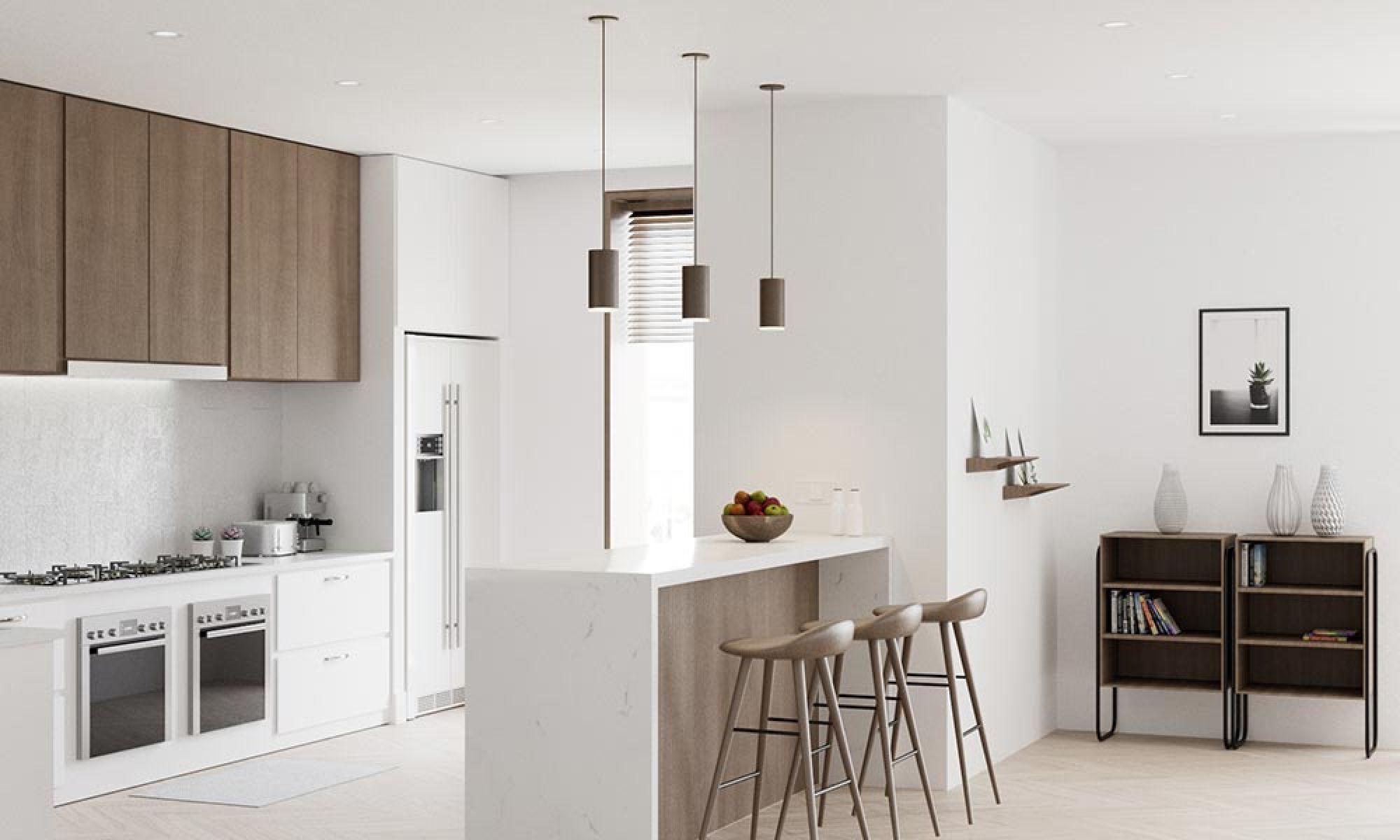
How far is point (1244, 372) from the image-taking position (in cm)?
786

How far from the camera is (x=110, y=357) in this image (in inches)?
268

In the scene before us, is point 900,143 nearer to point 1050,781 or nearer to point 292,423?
point 1050,781

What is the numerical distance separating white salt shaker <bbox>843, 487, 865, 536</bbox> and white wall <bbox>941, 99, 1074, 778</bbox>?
365 millimetres

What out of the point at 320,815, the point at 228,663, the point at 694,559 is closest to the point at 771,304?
the point at 694,559

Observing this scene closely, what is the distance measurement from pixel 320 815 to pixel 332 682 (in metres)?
1.55

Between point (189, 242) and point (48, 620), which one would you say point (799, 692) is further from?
point (189, 242)

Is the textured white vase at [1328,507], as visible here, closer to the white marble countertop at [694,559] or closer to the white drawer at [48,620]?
the white marble countertop at [694,559]

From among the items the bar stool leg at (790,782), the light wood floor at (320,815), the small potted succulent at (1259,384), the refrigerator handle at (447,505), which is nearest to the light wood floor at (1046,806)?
the light wood floor at (320,815)

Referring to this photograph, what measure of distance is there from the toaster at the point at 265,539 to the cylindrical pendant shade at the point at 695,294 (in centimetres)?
296

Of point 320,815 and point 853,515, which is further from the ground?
point 853,515

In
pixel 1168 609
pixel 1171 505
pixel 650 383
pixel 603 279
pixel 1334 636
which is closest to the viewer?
pixel 603 279

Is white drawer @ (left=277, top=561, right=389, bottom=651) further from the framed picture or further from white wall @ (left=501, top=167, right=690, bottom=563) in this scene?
the framed picture

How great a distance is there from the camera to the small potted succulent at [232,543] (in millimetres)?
7605

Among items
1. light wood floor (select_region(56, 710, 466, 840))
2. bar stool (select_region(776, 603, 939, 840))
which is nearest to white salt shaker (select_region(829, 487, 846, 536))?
bar stool (select_region(776, 603, 939, 840))
